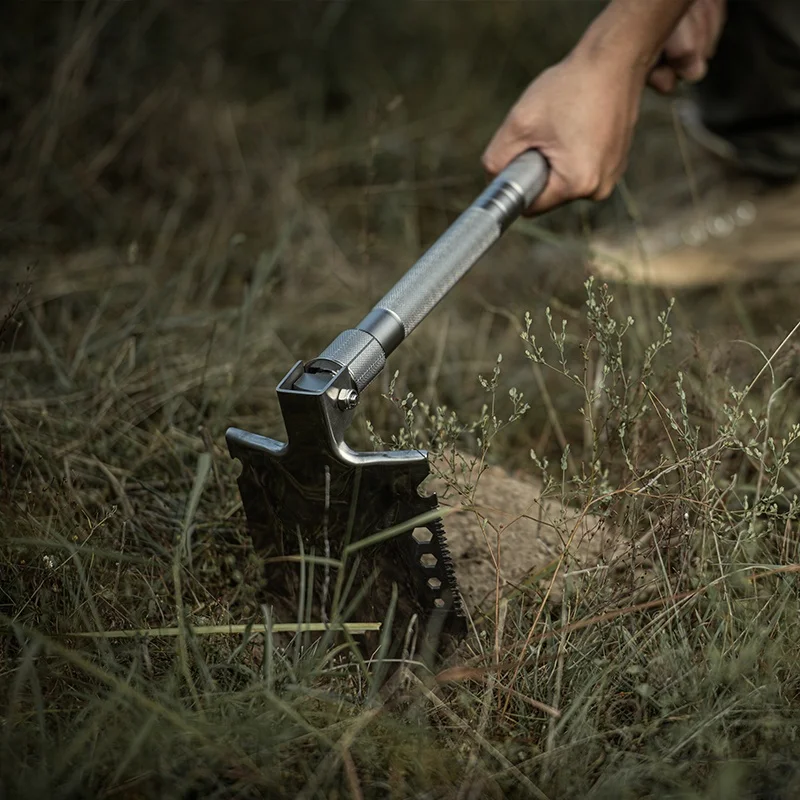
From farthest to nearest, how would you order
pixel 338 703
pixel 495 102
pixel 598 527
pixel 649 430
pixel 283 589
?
1. pixel 495 102
2. pixel 649 430
3. pixel 283 589
4. pixel 598 527
5. pixel 338 703

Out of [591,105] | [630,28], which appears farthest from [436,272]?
[630,28]

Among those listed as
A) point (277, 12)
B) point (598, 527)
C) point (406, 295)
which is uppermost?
point (277, 12)

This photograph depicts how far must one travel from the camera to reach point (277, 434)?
1.91 meters

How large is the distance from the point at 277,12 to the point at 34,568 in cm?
313

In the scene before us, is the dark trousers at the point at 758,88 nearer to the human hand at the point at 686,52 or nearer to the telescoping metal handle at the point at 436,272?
the human hand at the point at 686,52

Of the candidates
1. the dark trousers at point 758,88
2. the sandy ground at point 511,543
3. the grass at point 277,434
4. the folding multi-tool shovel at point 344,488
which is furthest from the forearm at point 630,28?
the dark trousers at point 758,88

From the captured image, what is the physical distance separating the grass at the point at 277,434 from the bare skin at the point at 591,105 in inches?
11.7

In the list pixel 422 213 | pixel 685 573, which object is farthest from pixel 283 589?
pixel 422 213

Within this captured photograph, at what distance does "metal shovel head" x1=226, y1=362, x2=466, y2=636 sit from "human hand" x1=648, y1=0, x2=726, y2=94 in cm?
115

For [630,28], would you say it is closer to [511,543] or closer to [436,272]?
[436,272]

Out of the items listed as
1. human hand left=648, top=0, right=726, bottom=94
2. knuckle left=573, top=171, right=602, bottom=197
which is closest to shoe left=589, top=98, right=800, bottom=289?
human hand left=648, top=0, right=726, bottom=94

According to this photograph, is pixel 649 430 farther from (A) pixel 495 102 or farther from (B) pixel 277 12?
(B) pixel 277 12

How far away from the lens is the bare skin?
1.75m

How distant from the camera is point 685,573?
1.40 metres
